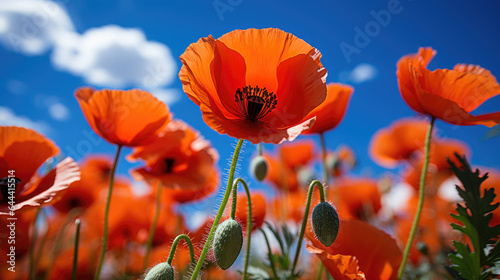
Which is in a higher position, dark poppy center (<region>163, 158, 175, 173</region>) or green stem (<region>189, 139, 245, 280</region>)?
dark poppy center (<region>163, 158, 175, 173</region>)

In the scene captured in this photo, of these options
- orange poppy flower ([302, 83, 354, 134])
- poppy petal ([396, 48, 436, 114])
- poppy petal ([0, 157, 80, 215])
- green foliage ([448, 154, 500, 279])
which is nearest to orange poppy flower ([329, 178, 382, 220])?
orange poppy flower ([302, 83, 354, 134])

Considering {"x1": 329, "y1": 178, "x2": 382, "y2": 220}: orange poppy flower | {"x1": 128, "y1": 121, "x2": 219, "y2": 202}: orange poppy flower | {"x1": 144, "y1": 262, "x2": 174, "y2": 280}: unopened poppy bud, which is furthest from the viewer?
{"x1": 329, "y1": 178, "x2": 382, "y2": 220}: orange poppy flower

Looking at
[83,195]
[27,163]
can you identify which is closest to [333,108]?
[27,163]

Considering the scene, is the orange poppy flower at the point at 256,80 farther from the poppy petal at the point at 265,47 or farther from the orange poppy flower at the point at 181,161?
the orange poppy flower at the point at 181,161

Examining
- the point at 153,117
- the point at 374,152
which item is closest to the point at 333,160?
the point at 374,152

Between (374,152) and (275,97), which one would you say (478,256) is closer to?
(275,97)

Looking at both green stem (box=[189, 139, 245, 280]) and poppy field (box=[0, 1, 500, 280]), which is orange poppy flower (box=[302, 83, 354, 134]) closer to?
poppy field (box=[0, 1, 500, 280])
